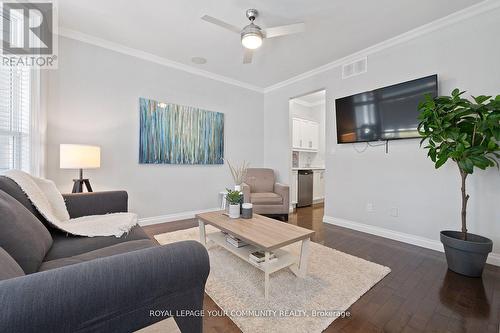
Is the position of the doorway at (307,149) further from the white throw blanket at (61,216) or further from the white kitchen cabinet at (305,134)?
the white throw blanket at (61,216)

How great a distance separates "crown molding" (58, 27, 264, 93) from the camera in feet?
8.99

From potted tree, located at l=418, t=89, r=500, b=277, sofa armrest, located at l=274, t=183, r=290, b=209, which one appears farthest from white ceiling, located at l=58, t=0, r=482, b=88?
sofa armrest, located at l=274, t=183, r=290, b=209

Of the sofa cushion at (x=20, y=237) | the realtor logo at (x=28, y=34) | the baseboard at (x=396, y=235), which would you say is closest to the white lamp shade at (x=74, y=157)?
the realtor logo at (x=28, y=34)

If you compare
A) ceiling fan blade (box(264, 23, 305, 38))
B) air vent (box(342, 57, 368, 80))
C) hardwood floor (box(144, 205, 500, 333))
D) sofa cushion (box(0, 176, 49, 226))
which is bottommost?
hardwood floor (box(144, 205, 500, 333))

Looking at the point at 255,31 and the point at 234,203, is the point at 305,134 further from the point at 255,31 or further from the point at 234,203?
the point at 234,203

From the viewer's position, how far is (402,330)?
133 centimetres

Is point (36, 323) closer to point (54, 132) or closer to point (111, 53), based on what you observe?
point (54, 132)

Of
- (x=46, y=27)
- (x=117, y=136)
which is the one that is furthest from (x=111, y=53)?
(x=117, y=136)

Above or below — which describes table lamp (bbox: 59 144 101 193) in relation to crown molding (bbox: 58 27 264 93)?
below

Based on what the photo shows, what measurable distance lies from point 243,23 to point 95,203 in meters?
2.54

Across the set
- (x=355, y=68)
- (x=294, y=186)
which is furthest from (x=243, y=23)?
(x=294, y=186)

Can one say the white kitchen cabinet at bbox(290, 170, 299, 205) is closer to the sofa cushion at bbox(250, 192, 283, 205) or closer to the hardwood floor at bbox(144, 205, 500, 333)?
the sofa cushion at bbox(250, 192, 283, 205)

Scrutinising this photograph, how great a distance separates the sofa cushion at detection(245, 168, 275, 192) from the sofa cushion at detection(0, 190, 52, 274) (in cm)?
317

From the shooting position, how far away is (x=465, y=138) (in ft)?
6.40
